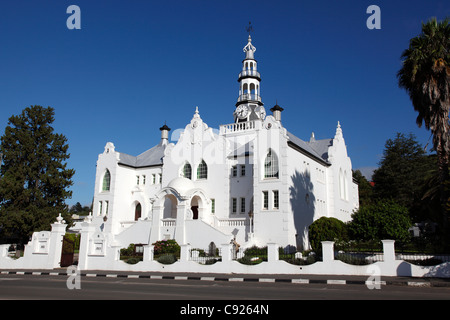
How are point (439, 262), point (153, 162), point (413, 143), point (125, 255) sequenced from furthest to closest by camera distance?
point (413, 143), point (153, 162), point (125, 255), point (439, 262)

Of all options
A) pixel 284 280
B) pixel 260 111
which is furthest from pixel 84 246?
pixel 260 111

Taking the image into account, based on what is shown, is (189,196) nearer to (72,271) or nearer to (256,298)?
(72,271)

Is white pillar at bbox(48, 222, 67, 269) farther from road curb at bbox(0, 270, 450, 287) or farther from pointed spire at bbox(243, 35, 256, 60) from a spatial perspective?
pointed spire at bbox(243, 35, 256, 60)

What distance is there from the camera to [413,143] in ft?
164

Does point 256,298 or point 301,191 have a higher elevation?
point 301,191

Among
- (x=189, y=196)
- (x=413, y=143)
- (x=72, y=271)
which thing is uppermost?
(x=413, y=143)

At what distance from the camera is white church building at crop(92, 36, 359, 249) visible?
3158cm

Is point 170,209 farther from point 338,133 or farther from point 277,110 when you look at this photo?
point 338,133

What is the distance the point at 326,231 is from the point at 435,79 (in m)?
11.8

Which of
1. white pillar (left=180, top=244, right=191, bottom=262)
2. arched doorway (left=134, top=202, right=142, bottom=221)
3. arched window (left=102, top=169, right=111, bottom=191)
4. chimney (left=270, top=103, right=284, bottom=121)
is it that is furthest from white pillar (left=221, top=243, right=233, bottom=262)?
arched window (left=102, top=169, right=111, bottom=191)

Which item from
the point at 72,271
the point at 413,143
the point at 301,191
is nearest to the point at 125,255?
the point at 72,271

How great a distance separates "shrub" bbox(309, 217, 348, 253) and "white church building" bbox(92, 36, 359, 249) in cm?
356

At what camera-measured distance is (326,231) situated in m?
26.2
